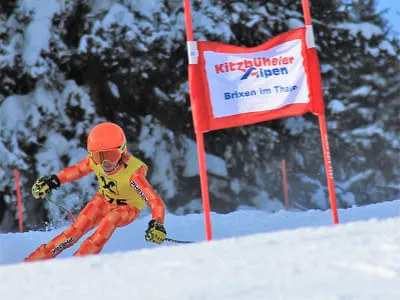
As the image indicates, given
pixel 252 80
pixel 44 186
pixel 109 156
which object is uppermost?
pixel 252 80

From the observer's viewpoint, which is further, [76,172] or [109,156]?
[76,172]

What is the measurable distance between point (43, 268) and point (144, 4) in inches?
432

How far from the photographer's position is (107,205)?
230 inches

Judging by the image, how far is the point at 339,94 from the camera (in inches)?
699

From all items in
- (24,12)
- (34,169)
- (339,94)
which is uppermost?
(24,12)

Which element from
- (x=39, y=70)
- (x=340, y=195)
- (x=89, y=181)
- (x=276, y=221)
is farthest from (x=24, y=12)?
(x=340, y=195)

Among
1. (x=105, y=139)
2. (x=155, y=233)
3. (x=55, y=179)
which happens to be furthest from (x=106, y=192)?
(x=155, y=233)

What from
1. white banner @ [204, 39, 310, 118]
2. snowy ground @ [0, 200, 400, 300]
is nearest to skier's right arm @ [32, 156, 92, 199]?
white banner @ [204, 39, 310, 118]

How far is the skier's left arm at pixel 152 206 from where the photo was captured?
4891 mm

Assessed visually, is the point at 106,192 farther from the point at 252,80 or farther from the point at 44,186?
the point at 252,80

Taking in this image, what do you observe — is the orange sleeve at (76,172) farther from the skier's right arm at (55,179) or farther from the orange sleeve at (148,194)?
the orange sleeve at (148,194)

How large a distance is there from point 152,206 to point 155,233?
17.9 inches

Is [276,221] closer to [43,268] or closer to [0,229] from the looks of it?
[43,268]

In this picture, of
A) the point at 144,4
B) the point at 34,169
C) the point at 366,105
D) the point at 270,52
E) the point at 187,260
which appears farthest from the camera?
the point at 366,105
